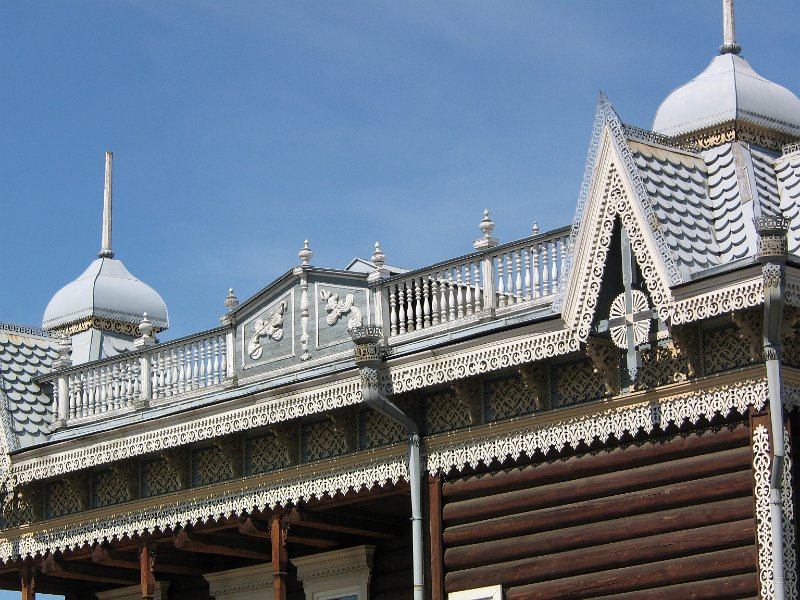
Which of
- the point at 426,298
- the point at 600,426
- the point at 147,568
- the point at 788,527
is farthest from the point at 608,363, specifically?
the point at 147,568

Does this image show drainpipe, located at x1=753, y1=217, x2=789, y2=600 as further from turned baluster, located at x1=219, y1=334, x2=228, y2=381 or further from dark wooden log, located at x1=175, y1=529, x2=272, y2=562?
dark wooden log, located at x1=175, y1=529, x2=272, y2=562

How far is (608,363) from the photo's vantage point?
2452cm

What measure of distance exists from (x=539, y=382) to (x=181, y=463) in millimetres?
7104

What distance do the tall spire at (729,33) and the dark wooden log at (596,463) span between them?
689 centimetres

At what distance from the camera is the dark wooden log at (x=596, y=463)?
2339cm

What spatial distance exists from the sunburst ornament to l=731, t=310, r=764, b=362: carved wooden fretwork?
1180mm

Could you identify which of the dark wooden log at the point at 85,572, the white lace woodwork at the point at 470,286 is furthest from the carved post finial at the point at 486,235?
the dark wooden log at the point at 85,572

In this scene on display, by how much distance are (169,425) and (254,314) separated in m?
2.10

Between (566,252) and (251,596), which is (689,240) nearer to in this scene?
(566,252)

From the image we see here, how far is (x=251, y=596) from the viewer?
32.2 m

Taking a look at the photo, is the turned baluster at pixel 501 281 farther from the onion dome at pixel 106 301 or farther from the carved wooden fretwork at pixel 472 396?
the onion dome at pixel 106 301

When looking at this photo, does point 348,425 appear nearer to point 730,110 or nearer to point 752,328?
point 730,110

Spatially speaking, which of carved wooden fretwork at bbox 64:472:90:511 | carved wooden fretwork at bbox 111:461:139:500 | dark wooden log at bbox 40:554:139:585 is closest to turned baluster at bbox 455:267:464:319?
carved wooden fretwork at bbox 111:461:139:500

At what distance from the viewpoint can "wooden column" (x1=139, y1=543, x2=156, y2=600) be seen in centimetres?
3048
